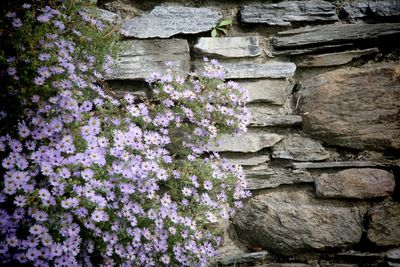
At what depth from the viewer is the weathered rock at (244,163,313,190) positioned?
242 centimetres

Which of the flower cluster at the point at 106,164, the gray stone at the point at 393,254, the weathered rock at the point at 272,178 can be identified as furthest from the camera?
the weathered rock at the point at 272,178

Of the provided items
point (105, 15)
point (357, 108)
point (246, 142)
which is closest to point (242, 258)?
point (246, 142)

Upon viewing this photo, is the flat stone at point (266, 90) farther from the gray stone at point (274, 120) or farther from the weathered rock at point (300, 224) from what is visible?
the weathered rock at point (300, 224)

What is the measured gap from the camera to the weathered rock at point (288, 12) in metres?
2.51

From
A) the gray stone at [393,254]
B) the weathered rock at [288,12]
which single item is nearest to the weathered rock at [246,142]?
the weathered rock at [288,12]

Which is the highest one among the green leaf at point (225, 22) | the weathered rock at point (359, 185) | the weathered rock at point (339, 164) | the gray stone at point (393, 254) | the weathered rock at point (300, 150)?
the green leaf at point (225, 22)

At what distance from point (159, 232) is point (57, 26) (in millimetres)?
1358

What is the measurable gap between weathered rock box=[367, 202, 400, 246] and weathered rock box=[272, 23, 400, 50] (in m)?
1.16

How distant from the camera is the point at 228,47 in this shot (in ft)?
8.16

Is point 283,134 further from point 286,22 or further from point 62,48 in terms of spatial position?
point 62,48

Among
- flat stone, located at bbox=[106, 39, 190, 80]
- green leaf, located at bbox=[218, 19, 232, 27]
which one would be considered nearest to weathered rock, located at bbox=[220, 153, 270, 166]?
flat stone, located at bbox=[106, 39, 190, 80]

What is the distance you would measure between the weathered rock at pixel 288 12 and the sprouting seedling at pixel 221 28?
109 millimetres

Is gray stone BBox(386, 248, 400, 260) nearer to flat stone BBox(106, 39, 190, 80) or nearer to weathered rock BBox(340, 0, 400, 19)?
weathered rock BBox(340, 0, 400, 19)

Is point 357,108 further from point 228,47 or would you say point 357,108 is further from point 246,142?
point 228,47
